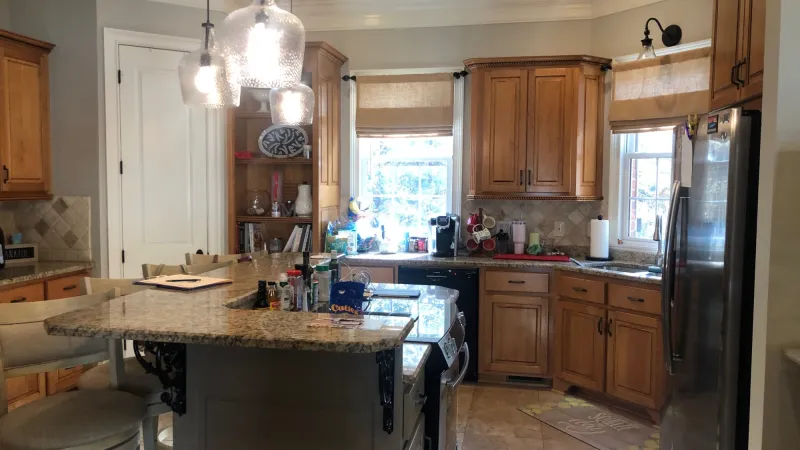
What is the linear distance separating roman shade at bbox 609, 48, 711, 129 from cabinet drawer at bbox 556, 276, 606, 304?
3.99ft

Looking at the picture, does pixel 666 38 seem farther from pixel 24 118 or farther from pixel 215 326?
pixel 24 118

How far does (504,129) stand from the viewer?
173 inches

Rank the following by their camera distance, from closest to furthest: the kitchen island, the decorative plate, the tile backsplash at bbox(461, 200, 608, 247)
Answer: the kitchen island < the tile backsplash at bbox(461, 200, 608, 247) < the decorative plate

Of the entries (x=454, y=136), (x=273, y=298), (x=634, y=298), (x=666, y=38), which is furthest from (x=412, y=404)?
(x=666, y=38)

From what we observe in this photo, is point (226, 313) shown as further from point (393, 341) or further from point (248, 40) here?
point (248, 40)

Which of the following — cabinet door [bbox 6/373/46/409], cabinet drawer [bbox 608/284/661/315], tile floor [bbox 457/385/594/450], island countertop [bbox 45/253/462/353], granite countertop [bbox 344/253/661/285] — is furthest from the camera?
granite countertop [bbox 344/253/661/285]

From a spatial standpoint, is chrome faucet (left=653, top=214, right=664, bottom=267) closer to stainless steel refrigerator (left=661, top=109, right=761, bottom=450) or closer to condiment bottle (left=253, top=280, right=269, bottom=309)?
stainless steel refrigerator (left=661, top=109, right=761, bottom=450)

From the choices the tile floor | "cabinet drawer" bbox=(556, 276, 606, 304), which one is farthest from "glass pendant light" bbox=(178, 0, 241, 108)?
"cabinet drawer" bbox=(556, 276, 606, 304)

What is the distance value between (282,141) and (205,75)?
2.28 m

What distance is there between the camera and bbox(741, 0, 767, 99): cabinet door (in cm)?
213

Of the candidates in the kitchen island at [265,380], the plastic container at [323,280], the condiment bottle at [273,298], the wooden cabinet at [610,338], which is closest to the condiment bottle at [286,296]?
the condiment bottle at [273,298]

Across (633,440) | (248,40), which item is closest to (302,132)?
(248,40)

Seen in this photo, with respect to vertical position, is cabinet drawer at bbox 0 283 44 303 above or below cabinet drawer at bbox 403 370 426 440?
above

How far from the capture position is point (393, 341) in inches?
61.4
